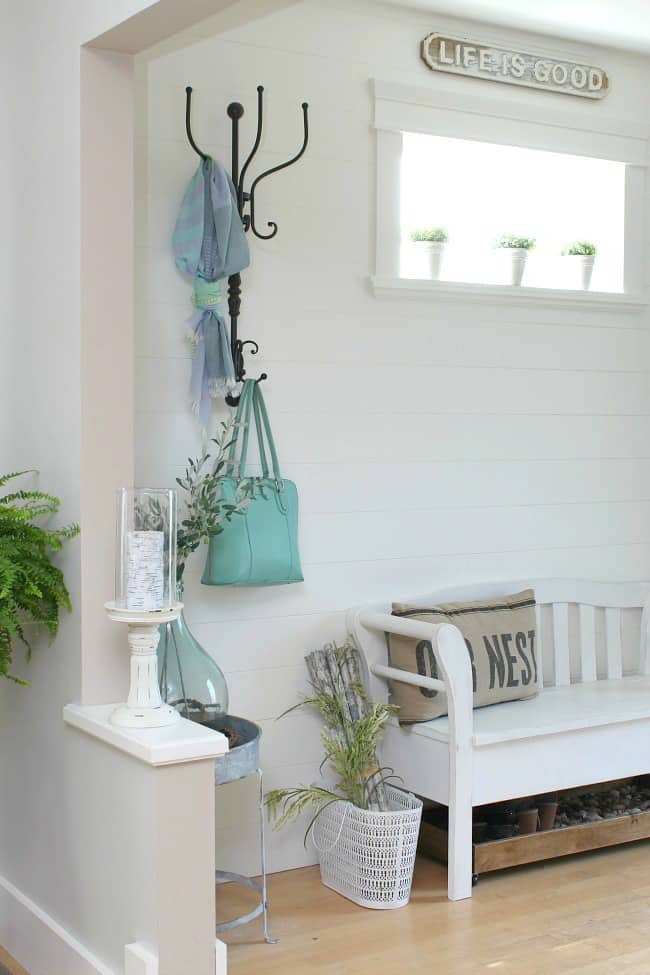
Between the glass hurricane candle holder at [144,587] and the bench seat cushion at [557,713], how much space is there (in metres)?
1.14

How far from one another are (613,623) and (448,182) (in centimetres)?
168

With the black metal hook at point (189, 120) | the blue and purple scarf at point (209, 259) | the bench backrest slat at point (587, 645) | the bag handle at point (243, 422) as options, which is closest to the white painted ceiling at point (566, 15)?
the black metal hook at point (189, 120)

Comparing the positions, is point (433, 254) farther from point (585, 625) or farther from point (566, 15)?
point (585, 625)

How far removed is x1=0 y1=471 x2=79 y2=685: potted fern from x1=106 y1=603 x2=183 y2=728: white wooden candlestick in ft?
0.67

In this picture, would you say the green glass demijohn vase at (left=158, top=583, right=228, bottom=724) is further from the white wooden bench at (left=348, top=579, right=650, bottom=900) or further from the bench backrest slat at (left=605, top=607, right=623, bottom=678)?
the bench backrest slat at (left=605, top=607, right=623, bottom=678)

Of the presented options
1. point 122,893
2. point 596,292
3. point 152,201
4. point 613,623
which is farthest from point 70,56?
point 613,623

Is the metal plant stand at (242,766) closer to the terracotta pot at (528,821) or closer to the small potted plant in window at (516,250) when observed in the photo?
the terracotta pot at (528,821)

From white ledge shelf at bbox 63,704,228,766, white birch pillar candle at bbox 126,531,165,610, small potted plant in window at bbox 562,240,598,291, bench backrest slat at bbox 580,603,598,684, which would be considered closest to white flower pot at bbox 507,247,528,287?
small potted plant in window at bbox 562,240,598,291

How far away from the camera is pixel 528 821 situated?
3779mm

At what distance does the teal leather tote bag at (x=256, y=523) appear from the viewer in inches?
136

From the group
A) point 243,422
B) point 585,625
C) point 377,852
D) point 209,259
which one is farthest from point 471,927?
point 209,259

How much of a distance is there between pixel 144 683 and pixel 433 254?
194 cm

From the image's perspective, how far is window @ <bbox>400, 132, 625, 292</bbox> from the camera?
409 centimetres

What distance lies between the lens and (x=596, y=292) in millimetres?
4328
